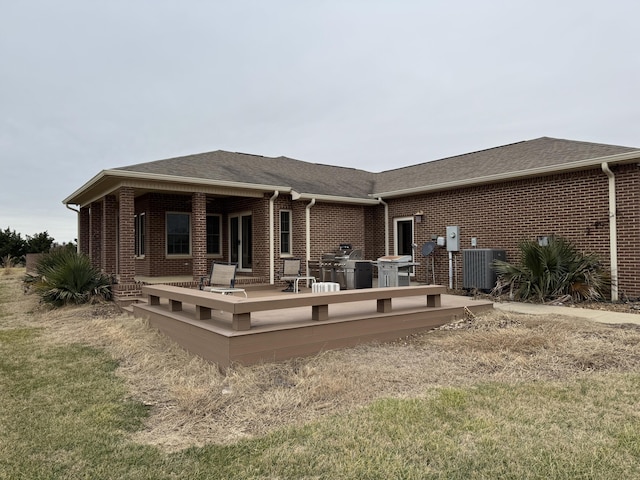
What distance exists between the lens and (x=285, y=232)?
12.9 m

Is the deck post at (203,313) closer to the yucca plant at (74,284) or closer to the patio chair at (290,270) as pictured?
the patio chair at (290,270)

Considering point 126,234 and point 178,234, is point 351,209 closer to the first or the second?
point 178,234

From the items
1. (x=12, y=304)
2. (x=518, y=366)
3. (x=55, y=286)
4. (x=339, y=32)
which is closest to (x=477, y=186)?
(x=339, y=32)

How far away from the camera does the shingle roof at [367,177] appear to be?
10562 mm

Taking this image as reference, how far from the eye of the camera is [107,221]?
39.5 ft

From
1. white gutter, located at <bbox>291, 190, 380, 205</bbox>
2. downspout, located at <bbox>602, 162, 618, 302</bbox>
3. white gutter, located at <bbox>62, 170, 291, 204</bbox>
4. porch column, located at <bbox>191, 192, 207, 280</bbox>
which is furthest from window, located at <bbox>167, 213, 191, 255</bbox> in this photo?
downspout, located at <bbox>602, 162, 618, 302</bbox>

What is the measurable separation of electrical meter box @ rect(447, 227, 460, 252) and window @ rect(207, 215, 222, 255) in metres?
7.17

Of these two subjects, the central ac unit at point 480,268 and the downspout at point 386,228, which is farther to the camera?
the downspout at point 386,228

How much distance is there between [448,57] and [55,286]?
13.2m

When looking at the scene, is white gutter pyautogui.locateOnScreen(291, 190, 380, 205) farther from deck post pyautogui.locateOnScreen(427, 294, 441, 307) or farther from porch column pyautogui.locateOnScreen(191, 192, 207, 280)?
deck post pyautogui.locateOnScreen(427, 294, 441, 307)

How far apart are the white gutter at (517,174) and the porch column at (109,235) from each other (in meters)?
7.94

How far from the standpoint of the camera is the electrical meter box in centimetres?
1203

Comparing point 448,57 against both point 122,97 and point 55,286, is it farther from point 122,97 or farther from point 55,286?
point 55,286

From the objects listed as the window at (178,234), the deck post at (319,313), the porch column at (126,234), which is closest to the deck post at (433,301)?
the deck post at (319,313)
